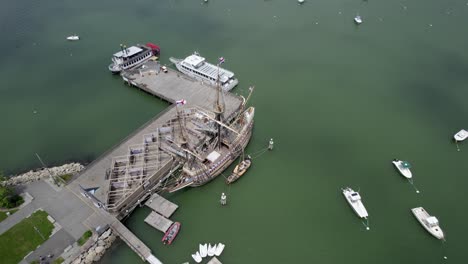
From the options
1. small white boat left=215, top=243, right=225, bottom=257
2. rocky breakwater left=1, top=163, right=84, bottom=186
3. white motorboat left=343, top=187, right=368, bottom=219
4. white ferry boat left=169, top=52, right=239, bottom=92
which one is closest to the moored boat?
small white boat left=215, top=243, right=225, bottom=257

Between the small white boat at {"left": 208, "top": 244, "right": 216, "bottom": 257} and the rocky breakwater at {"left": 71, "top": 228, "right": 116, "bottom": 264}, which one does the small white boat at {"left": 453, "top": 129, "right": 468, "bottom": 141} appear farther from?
the rocky breakwater at {"left": 71, "top": 228, "right": 116, "bottom": 264}

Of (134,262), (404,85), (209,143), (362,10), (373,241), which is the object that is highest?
(362,10)

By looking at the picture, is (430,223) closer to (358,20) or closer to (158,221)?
(158,221)

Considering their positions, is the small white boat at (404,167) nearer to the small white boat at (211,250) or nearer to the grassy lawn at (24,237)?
the small white boat at (211,250)

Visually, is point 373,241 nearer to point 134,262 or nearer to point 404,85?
point 134,262

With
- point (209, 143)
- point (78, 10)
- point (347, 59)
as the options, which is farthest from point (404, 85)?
point (78, 10)

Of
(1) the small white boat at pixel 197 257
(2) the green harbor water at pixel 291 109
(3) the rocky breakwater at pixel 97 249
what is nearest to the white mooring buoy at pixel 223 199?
(2) the green harbor water at pixel 291 109

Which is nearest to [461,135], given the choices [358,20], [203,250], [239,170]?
[239,170]
